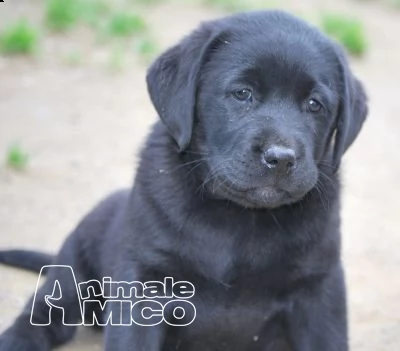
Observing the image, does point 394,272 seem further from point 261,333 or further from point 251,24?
point 251,24

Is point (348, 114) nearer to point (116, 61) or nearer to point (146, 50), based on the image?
point (116, 61)

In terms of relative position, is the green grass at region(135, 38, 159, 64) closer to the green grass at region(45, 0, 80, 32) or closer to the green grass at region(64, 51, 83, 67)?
the green grass at region(64, 51, 83, 67)

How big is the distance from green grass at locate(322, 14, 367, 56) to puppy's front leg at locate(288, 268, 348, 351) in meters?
4.84

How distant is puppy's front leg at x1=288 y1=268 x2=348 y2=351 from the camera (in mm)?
3889

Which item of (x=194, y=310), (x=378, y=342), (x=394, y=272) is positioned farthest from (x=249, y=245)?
(x=394, y=272)

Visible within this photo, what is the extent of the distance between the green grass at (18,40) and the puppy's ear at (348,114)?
4261mm

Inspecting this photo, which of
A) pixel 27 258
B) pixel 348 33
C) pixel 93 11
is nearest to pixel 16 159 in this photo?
pixel 27 258

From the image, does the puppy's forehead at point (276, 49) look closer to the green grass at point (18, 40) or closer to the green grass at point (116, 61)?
the green grass at point (116, 61)

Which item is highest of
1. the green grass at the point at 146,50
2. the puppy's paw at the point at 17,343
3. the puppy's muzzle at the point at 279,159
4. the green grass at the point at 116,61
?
the puppy's muzzle at the point at 279,159

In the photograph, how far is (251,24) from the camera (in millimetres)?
3895

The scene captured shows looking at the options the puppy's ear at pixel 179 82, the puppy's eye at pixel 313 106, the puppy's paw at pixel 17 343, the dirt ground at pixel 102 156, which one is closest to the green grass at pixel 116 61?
the dirt ground at pixel 102 156

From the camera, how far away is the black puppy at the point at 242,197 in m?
3.76

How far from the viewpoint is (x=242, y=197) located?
3760 millimetres

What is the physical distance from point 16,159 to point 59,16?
2.65 metres
